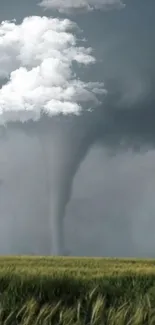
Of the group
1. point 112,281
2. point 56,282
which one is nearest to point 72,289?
point 56,282

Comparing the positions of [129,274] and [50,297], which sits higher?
[129,274]

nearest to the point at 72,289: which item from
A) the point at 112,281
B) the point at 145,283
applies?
the point at 112,281

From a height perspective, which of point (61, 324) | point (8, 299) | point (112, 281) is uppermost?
point (112, 281)

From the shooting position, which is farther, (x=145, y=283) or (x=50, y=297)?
(x=145, y=283)

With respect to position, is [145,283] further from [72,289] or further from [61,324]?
[61,324]

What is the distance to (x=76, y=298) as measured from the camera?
11.0 m

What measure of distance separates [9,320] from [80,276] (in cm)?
347

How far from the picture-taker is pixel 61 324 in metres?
8.80

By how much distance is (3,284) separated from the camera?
38.3 feet

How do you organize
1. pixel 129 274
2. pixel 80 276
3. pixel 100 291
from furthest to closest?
pixel 129 274 < pixel 80 276 < pixel 100 291

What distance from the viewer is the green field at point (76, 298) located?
29.0 ft

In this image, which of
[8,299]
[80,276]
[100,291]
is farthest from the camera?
[80,276]

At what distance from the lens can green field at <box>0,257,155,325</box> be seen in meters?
8.84

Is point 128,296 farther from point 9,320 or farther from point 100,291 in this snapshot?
point 9,320
